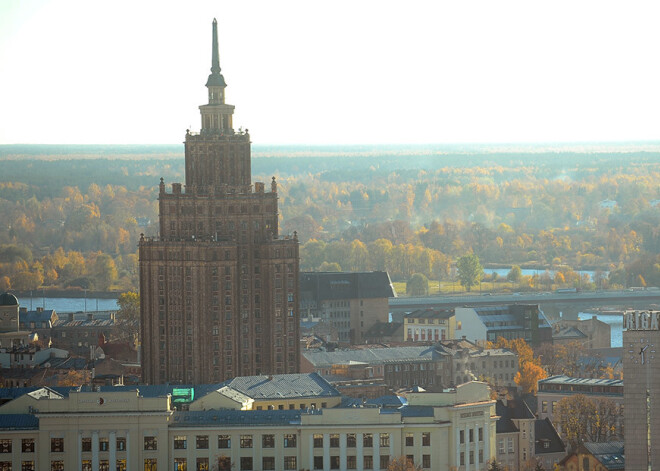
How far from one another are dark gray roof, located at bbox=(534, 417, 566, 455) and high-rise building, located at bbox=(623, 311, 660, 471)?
1783 cm

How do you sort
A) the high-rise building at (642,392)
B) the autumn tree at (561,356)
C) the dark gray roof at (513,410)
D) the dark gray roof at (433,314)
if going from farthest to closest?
1. the dark gray roof at (433,314)
2. the autumn tree at (561,356)
3. the dark gray roof at (513,410)
4. the high-rise building at (642,392)

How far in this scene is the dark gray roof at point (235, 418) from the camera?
4055 inches

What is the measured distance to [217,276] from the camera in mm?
129625

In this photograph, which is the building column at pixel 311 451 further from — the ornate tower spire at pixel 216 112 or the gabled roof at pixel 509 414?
the ornate tower spire at pixel 216 112

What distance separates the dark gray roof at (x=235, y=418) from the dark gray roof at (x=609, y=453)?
13.7 metres

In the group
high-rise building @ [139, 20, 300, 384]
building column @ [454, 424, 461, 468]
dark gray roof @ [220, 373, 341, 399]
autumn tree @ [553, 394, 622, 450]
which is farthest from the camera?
high-rise building @ [139, 20, 300, 384]

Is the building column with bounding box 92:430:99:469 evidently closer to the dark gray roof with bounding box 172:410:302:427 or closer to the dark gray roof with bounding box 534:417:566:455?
the dark gray roof with bounding box 172:410:302:427

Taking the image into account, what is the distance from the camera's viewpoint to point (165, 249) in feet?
427

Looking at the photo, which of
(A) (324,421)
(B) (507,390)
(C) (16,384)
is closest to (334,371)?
(B) (507,390)

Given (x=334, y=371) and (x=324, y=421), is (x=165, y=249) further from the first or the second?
(x=324, y=421)

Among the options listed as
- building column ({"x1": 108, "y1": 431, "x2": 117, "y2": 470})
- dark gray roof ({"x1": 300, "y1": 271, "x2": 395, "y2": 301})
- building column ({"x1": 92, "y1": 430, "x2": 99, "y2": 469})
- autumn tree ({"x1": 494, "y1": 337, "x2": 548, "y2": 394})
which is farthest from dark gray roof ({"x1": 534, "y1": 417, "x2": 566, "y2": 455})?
dark gray roof ({"x1": 300, "y1": 271, "x2": 395, "y2": 301})

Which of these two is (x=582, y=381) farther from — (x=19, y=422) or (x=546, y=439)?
(x=19, y=422)

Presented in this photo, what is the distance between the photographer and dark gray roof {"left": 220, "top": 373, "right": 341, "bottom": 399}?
113 metres

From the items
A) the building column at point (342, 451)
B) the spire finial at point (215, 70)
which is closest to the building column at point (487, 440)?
the building column at point (342, 451)
